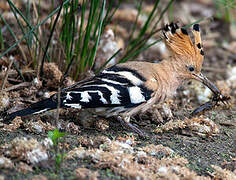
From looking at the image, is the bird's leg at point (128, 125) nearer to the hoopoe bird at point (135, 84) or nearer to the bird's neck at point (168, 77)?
the hoopoe bird at point (135, 84)

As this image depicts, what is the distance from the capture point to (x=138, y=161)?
2352 mm

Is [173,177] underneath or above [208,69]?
underneath

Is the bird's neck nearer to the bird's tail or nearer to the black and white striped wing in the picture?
the black and white striped wing

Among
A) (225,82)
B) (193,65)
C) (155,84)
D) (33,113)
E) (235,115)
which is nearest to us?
(33,113)

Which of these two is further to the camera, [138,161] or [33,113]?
[33,113]

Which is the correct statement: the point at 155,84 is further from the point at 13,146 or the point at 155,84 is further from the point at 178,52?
the point at 13,146

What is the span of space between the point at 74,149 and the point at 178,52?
4.13 ft

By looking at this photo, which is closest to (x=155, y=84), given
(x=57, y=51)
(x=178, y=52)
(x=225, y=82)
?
(x=178, y=52)

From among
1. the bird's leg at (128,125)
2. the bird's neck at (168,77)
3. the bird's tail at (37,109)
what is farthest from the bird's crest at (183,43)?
the bird's tail at (37,109)

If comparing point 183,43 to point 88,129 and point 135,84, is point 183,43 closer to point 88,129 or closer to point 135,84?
point 135,84

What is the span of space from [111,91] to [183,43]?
762 mm

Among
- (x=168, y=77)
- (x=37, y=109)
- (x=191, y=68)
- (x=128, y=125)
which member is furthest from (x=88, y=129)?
(x=191, y=68)

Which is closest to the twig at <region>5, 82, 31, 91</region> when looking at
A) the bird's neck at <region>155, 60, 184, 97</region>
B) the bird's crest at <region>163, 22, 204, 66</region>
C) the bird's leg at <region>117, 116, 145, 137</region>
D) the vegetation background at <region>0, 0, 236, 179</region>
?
the vegetation background at <region>0, 0, 236, 179</region>

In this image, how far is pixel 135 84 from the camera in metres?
2.83
